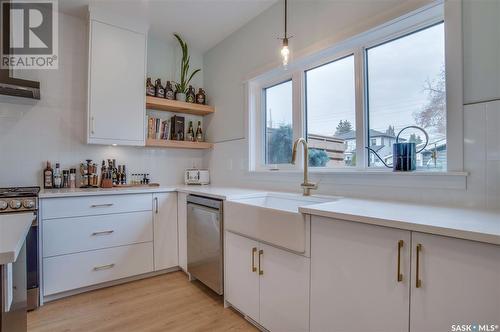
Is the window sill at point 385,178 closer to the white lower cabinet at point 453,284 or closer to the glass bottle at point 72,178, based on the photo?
the white lower cabinet at point 453,284

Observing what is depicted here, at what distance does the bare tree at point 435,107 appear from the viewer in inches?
59.6

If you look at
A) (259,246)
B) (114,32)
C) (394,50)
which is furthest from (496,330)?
(114,32)

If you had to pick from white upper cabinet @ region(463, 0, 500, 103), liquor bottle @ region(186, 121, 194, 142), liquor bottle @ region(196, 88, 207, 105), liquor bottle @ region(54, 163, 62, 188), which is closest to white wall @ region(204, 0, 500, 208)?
white upper cabinet @ region(463, 0, 500, 103)

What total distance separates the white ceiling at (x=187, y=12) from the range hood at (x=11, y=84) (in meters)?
0.50

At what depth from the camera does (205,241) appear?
7.20 ft

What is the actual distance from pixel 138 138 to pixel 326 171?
190 cm

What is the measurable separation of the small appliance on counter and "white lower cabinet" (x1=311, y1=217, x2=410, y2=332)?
206 cm

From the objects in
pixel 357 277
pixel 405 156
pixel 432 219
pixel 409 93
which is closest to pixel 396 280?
pixel 357 277

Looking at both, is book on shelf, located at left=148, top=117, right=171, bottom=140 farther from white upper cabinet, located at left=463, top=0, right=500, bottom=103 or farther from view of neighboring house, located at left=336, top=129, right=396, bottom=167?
white upper cabinet, located at left=463, top=0, right=500, bottom=103

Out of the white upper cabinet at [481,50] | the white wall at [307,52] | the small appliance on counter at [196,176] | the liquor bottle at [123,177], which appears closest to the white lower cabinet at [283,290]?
the white wall at [307,52]

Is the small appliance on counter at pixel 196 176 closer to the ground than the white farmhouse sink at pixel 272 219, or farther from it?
farther from it

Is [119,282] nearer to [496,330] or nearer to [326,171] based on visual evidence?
[326,171]

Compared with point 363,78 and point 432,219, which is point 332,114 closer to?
point 363,78

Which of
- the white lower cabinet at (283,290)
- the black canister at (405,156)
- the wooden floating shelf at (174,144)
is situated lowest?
the white lower cabinet at (283,290)
